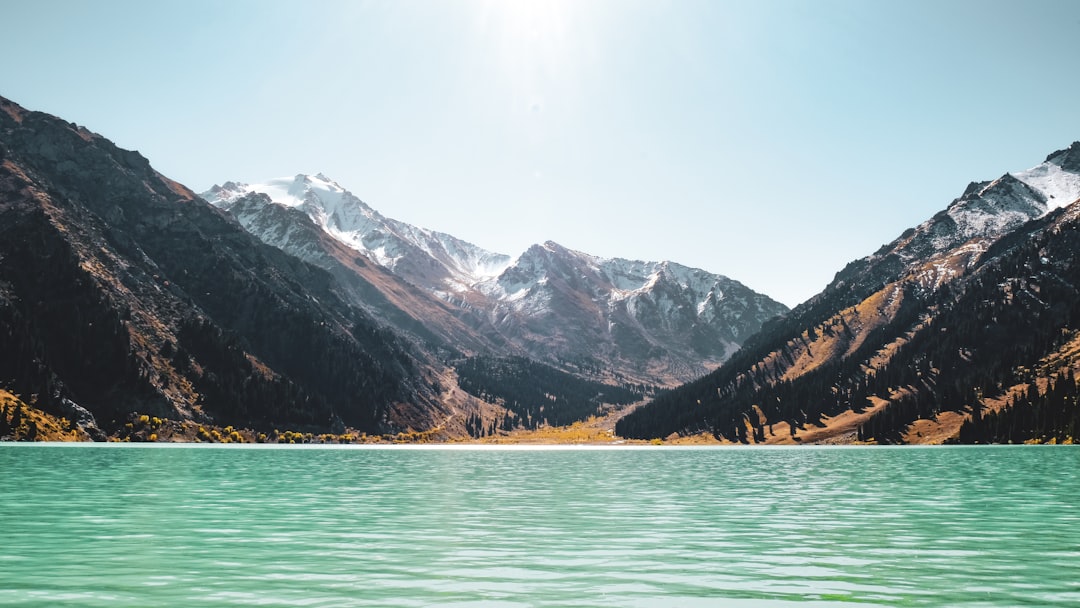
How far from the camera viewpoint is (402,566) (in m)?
27.0

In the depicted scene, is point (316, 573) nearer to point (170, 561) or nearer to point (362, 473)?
point (170, 561)

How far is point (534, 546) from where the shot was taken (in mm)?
32219

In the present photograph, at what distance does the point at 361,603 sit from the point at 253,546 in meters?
14.0

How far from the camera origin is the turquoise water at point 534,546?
22.1 metres

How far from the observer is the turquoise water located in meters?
22.1

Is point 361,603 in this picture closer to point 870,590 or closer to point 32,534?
point 870,590

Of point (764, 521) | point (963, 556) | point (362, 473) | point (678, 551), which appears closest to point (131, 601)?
point (678, 551)

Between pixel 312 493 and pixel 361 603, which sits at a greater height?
pixel 361 603

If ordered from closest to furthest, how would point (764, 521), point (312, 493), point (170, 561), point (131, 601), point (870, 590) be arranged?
point (131, 601) → point (870, 590) → point (170, 561) → point (764, 521) → point (312, 493)

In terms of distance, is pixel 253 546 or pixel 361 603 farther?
pixel 253 546

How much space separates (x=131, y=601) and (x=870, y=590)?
2232 cm

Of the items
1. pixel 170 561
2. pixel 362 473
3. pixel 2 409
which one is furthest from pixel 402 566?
pixel 2 409

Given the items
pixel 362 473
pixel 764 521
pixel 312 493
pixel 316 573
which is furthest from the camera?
pixel 362 473

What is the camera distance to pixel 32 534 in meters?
34.1
